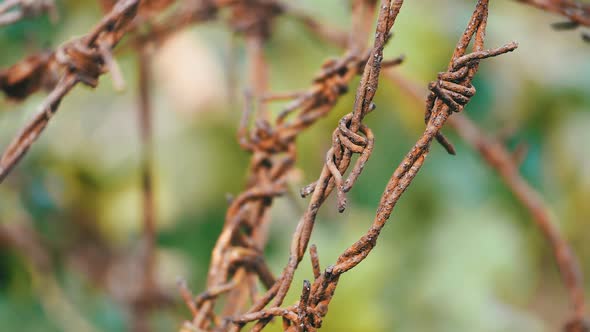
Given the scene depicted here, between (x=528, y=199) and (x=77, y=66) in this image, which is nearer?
(x=77, y=66)

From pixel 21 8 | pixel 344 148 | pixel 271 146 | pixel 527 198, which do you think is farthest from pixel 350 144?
pixel 527 198

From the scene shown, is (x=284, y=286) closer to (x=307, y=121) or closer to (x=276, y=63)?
(x=307, y=121)

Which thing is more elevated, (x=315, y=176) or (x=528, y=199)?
(x=315, y=176)

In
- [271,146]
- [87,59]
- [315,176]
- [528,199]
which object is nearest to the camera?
[87,59]

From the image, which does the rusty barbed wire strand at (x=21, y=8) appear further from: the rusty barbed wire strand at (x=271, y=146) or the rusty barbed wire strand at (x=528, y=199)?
the rusty barbed wire strand at (x=528, y=199)

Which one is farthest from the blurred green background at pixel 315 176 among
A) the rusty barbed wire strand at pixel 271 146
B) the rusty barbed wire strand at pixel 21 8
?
the rusty barbed wire strand at pixel 21 8

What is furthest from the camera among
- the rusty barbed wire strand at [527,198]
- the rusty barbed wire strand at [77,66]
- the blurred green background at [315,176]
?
the blurred green background at [315,176]

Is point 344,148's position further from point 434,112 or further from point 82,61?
point 82,61
